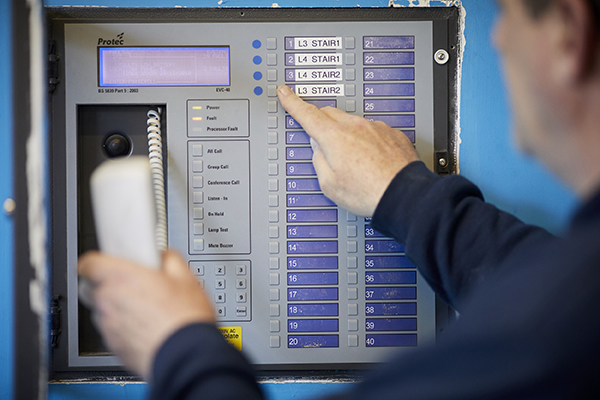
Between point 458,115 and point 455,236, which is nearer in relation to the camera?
point 455,236

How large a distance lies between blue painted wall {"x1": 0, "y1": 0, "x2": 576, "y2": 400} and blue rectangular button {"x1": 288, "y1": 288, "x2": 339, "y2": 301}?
0.48 feet

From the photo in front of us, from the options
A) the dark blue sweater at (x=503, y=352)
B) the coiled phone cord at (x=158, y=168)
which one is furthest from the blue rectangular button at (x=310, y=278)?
the dark blue sweater at (x=503, y=352)

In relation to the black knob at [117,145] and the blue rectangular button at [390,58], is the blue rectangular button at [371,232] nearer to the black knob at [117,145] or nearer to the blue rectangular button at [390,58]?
the blue rectangular button at [390,58]

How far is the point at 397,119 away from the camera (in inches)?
28.5

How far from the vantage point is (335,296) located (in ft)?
2.35

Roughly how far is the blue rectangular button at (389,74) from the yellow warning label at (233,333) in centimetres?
48

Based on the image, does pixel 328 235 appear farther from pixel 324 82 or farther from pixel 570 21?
pixel 570 21

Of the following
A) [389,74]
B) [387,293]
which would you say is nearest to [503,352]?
[387,293]

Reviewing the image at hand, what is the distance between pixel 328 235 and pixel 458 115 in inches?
12.0

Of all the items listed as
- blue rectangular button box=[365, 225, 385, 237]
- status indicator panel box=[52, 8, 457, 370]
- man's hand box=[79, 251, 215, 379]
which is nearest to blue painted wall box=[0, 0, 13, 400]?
status indicator panel box=[52, 8, 457, 370]

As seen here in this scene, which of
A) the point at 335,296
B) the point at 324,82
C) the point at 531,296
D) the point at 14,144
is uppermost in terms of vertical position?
the point at 324,82

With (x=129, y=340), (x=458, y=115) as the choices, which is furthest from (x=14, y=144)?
(x=458, y=115)

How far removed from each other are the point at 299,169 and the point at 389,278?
0.24 meters

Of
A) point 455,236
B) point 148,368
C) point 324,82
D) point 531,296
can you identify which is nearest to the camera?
point 531,296
